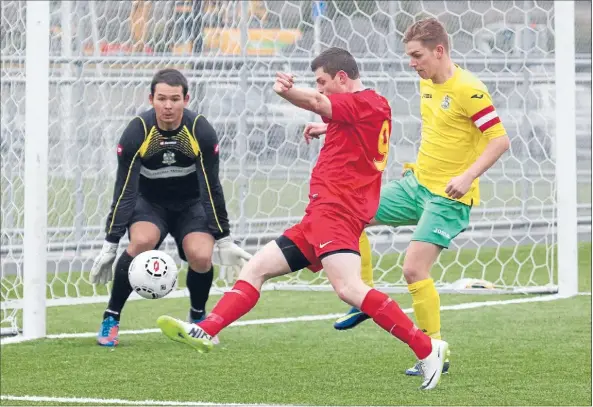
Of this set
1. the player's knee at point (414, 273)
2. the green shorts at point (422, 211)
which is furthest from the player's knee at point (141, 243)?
the player's knee at point (414, 273)

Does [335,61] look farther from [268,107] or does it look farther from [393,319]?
[268,107]

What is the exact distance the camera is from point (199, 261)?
7.35 meters

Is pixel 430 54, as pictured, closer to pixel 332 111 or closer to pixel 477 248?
pixel 332 111

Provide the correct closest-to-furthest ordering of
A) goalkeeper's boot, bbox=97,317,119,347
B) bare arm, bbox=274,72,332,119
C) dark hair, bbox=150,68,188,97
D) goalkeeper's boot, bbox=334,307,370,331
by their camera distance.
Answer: bare arm, bbox=274,72,332,119 → goalkeeper's boot, bbox=334,307,370,331 → dark hair, bbox=150,68,188,97 → goalkeeper's boot, bbox=97,317,119,347

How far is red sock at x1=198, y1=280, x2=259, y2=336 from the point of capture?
563cm

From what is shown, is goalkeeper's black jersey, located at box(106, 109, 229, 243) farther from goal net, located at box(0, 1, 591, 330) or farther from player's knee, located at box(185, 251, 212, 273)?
goal net, located at box(0, 1, 591, 330)

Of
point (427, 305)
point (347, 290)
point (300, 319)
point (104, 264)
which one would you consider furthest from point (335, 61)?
point (300, 319)

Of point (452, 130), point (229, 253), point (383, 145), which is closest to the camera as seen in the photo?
point (383, 145)

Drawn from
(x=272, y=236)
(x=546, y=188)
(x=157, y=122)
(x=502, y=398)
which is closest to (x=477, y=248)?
(x=546, y=188)

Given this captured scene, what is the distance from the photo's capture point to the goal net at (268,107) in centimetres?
1022

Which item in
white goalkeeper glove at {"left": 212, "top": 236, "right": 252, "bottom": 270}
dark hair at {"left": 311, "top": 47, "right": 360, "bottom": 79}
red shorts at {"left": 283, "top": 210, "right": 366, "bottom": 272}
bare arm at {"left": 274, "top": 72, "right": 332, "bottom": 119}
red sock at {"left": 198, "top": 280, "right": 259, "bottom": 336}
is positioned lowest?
red sock at {"left": 198, "top": 280, "right": 259, "bottom": 336}

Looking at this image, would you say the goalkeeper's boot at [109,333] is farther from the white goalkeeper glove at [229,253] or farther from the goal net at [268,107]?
the goal net at [268,107]

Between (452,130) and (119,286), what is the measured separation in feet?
7.12

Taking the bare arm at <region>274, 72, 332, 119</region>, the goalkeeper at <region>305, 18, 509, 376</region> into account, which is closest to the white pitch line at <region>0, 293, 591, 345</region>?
the goalkeeper at <region>305, 18, 509, 376</region>
